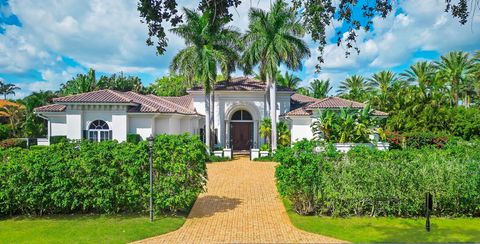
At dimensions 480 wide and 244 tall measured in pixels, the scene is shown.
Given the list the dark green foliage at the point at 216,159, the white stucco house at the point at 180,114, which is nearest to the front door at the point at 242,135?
the white stucco house at the point at 180,114

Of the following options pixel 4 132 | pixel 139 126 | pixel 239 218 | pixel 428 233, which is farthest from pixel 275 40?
pixel 4 132

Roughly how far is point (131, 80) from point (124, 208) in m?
47.6

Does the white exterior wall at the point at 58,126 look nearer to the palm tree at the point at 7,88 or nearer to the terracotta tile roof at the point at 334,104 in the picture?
the terracotta tile roof at the point at 334,104

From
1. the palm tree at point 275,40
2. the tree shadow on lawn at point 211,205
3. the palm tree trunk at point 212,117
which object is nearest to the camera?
the tree shadow on lawn at point 211,205

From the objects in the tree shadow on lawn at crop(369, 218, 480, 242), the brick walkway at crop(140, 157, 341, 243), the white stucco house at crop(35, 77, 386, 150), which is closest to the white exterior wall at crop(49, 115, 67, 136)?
the white stucco house at crop(35, 77, 386, 150)

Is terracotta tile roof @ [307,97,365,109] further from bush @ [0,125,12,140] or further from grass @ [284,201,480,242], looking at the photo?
bush @ [0,125,12,140]

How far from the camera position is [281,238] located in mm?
8516

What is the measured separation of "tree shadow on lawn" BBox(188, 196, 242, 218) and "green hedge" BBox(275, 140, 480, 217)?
7.53 feet

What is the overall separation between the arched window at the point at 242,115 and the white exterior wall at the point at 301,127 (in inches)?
216

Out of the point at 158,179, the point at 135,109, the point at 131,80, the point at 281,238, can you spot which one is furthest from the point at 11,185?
the point at 131,80

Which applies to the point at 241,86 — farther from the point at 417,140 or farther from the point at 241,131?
the point at 417,140

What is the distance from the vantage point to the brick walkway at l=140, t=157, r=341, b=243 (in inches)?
335

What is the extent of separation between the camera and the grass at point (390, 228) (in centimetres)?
837

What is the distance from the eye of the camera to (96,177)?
10.1 meters
